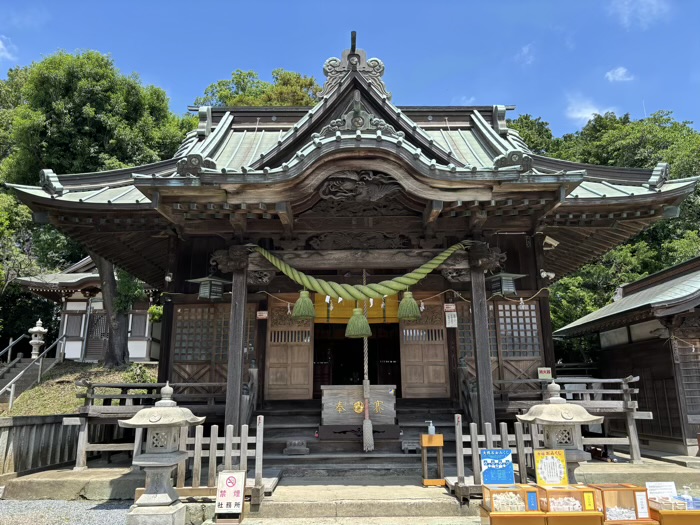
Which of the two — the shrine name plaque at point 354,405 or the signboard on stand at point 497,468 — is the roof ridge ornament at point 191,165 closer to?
the shrine name plaque at point 354,405

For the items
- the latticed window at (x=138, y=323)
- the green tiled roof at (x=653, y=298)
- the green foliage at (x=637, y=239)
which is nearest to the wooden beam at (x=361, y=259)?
the green tiled roof at (x=653, y=298)

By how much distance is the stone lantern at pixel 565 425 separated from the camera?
241 inches

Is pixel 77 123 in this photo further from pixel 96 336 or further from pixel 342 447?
pixel 342 447

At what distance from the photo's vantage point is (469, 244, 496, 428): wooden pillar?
8297 mm

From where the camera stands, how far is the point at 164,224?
9648 mm

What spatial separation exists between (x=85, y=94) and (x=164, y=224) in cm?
2136

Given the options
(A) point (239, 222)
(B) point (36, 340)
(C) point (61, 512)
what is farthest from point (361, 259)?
(B) point (36, 340)

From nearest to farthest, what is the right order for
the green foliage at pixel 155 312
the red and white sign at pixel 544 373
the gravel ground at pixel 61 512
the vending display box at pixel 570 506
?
the vending display box at pixel 570 506
the gravel ground at pixel 61 512
the red and white sign at pixel 544 373
the green foliage at pixel 155 312

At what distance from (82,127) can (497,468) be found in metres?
27.5

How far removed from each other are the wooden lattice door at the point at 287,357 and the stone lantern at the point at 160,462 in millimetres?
4901

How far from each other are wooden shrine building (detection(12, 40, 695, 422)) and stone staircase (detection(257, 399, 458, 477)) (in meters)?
1.00

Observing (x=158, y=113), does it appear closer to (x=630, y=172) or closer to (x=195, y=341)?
(x=195, y=341)

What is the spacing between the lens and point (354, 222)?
930 centimetres

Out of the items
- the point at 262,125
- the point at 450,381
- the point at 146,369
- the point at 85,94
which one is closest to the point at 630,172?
the point at 450,381
